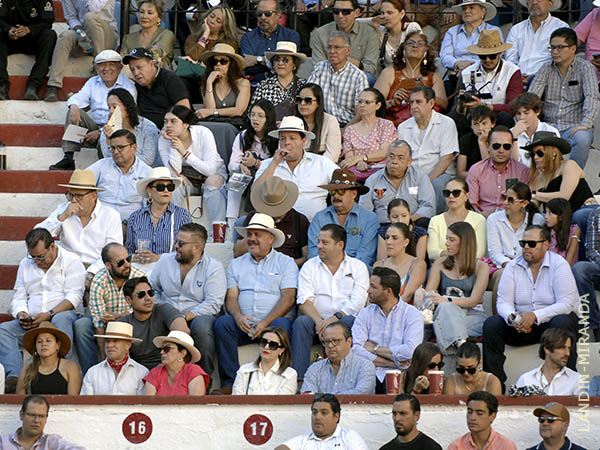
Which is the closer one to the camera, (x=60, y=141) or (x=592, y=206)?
(x=592, y=206)

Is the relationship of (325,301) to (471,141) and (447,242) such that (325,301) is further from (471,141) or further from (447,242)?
(471,141)

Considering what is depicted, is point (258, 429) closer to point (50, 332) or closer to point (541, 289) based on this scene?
point (50, 332)

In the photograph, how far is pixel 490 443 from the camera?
1009 centimetres

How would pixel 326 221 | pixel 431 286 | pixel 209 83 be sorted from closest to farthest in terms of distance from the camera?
pixel 431 286 → pixel 326 221 → pixel 209 83

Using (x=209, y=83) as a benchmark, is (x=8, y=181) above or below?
below

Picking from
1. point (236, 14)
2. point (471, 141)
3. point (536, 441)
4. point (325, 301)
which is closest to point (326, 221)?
point (325, 301)

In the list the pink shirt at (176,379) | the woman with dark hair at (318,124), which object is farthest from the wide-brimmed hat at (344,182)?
the pink shirt at (176,379)

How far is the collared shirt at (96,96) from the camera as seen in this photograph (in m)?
14.7

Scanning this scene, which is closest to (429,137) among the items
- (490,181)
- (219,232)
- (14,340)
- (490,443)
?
(490,181)

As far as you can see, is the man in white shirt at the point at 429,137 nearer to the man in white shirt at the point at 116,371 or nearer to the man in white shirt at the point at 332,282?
the man in white shirt at the point at 332,282

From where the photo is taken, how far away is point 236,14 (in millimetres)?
16641

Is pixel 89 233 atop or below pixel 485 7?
below

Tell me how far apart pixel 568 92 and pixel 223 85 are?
3.67 m

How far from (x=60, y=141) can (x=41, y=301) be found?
3.48 m
